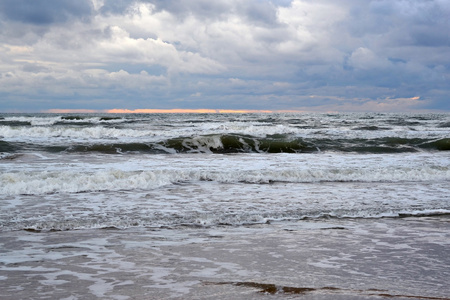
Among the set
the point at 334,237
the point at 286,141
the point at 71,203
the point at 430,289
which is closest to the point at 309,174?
the point at 334,237

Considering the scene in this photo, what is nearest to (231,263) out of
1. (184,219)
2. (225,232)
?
(225,232)

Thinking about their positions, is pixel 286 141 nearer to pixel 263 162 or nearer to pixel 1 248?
pixel 263 162

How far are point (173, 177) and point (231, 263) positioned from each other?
5.78 metres

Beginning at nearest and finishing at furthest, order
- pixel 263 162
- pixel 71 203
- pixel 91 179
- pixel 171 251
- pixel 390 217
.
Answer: pixel 171 251
pixel 390 217
pixel 71 203
pixel 91 179
pixel 263 162

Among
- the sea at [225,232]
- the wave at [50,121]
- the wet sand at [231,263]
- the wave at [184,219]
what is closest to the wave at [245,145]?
the sea at [225,232]

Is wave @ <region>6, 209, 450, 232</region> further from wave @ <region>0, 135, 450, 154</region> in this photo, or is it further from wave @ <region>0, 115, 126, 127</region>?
wave @ <region>0, 115, 126, 127</region>

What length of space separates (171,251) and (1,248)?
6.35 feet

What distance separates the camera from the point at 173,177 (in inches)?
382

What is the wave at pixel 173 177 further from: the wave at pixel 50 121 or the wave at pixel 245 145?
the wave at pixel 50 121

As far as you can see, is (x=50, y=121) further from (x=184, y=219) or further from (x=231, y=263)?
(x=231, y=263)

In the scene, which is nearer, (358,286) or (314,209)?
(358,286)

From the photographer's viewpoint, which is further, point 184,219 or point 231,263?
point 184,219

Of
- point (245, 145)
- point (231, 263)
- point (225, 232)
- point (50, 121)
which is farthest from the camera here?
point (50, 121)

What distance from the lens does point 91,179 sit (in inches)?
344
